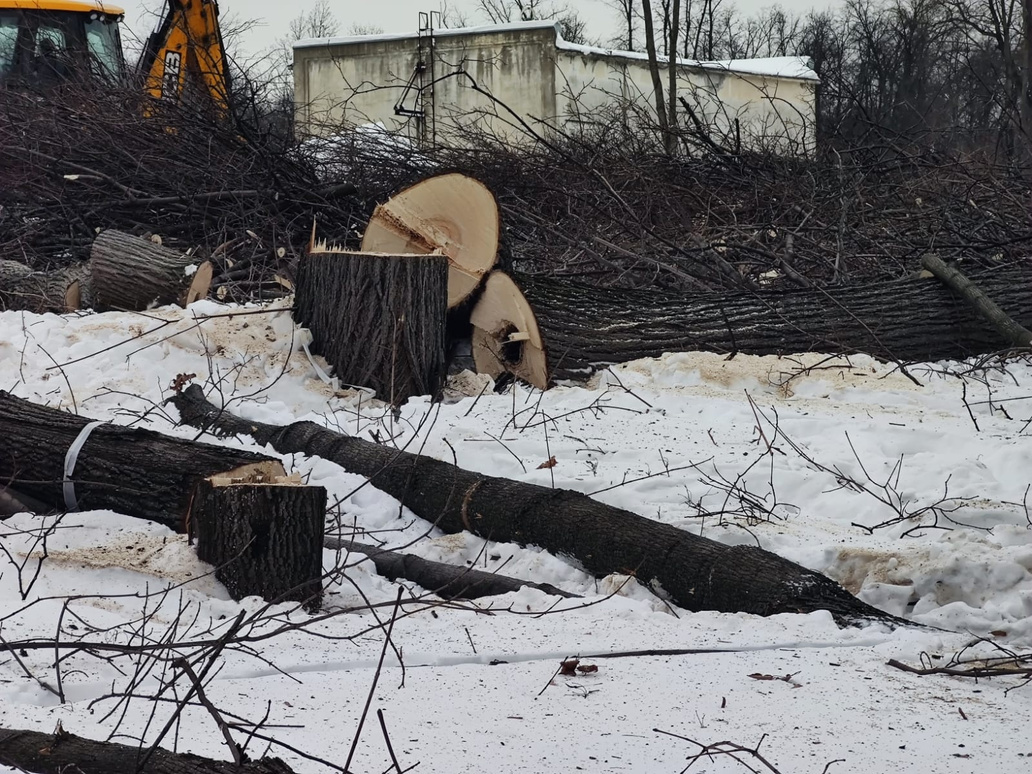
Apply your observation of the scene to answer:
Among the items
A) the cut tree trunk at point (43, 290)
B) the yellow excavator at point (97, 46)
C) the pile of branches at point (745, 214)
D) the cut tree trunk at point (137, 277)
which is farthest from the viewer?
the yellow excavator at point (97, 46)

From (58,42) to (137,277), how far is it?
234 inches

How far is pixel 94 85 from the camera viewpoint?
991 centimetres

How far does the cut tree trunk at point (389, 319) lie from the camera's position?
19.7 feet

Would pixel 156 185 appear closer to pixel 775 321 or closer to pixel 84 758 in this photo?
pixel 775 321

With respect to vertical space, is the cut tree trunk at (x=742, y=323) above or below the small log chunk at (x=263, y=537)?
above

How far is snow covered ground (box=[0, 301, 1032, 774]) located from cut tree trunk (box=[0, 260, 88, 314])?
1.35 metres

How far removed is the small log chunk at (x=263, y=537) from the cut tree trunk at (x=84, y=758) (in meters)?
1.43

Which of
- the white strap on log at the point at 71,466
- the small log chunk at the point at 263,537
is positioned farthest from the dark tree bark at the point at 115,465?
the small log chunk at the point at 263,537

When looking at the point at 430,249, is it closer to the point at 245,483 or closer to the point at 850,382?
the point at 850,382

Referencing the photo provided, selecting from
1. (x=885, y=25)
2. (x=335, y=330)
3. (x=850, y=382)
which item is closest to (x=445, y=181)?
(x=335, y=330)

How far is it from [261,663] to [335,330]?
3734 millimetres

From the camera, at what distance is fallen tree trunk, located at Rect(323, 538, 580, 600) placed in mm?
3393

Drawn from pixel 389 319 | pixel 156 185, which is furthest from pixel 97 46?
→ pixel 389 319

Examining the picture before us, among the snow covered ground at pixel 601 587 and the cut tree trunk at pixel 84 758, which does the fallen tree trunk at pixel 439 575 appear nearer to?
the snow covered ground at pixel 601 587
